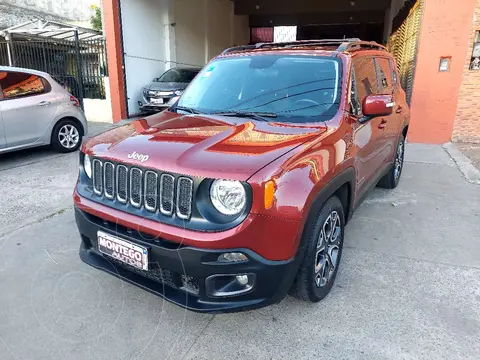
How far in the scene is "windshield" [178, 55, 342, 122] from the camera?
3.05 metres

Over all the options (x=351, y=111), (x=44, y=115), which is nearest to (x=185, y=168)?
(x=351, y=111)

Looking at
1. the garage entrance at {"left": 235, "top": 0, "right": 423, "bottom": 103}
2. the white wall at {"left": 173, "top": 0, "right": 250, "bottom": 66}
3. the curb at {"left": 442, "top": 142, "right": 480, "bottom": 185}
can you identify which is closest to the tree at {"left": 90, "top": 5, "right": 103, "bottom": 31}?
the white wall at {"left": 173, "top": 0, "right": 250, "bottom": 66}

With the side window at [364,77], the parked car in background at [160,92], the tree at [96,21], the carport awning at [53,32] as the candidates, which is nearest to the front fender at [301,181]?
the side window at [364,77]

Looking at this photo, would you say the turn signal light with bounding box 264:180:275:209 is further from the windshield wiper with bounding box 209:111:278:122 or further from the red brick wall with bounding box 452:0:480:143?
the red brick wall with bounding box 452:0:480:143

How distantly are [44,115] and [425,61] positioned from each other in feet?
24.8

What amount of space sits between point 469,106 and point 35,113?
8.45 meters

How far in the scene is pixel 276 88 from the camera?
3.25m

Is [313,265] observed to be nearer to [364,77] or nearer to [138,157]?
[138,157]

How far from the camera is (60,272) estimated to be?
3182 millimetres

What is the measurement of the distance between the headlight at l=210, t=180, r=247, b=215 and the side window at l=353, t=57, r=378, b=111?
1.72 metres

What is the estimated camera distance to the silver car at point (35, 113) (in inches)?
239

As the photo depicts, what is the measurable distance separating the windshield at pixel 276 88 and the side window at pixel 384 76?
1189 millimetres

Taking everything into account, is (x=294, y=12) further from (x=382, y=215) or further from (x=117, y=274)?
(x=117, y=274)

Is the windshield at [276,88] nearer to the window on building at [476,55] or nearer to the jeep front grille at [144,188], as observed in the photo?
the jeep front grille at [144,188]
